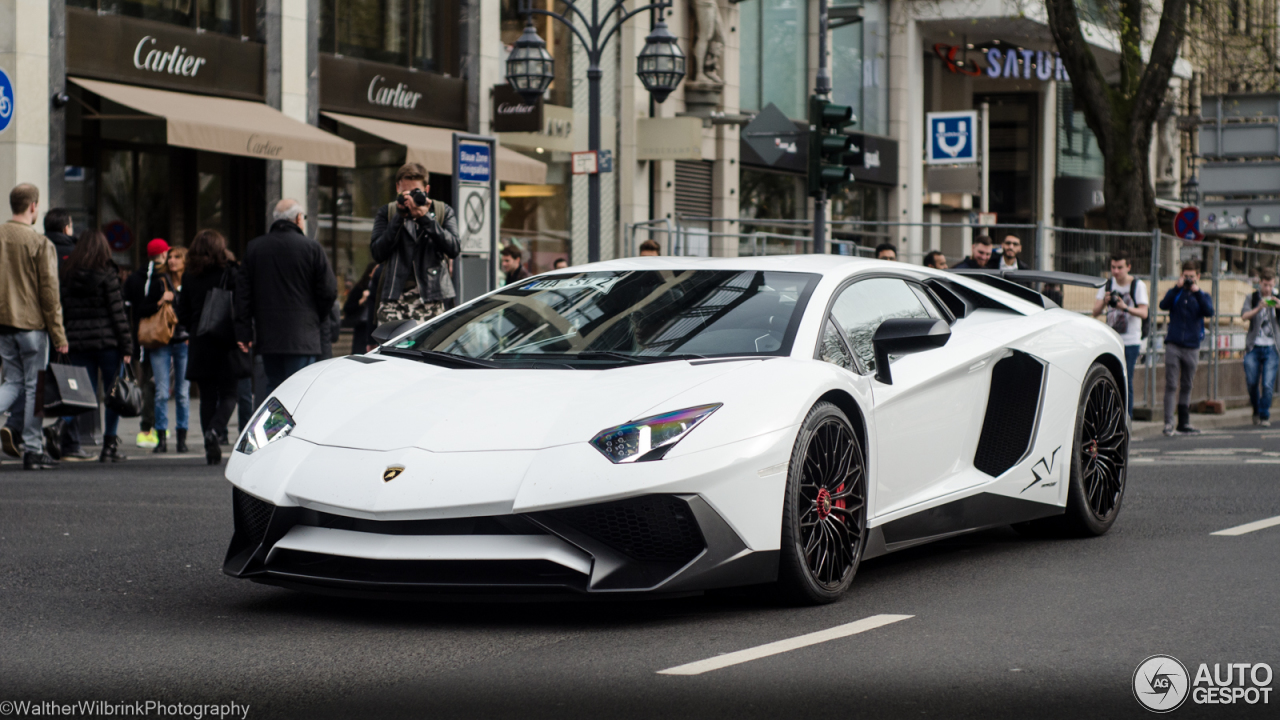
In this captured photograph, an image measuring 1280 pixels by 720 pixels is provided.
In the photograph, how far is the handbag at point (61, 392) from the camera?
11086 mm

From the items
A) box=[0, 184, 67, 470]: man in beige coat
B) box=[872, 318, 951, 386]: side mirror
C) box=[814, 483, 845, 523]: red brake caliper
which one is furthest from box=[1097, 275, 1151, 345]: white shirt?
box=[814, 483, 845, 523]: red brake caliper

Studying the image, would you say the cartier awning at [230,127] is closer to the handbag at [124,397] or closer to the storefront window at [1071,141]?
the handbag at [124,397]

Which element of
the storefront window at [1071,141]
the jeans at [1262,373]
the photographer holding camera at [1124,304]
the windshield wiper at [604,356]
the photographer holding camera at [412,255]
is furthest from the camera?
the storefront window at [1071,141]

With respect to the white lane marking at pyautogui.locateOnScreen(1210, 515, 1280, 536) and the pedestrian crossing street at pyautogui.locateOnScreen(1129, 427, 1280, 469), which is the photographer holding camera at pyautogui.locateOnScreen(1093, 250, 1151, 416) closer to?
the pedestrian crossing street at pyautogui.locateOnScreen(1129, 427, 1280, 469)

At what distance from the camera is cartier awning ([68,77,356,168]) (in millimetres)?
17703

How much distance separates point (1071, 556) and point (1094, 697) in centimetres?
271

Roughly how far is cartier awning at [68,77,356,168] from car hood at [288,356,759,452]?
40.9 feet

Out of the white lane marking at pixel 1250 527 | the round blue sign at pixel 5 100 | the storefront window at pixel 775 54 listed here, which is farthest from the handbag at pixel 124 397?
the storefront window at pixel 775 54

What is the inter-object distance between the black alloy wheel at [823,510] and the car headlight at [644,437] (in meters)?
0.44

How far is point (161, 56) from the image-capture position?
62.2ft

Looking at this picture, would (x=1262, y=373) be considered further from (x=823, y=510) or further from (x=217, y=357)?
(x=823, y=510)

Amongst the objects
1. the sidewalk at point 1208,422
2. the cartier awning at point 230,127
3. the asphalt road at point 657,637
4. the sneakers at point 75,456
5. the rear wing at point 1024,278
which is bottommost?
the sidewalk at point 1208,422

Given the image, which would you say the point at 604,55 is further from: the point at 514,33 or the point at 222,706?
the point at 222,706

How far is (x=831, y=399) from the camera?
5.73 meters
